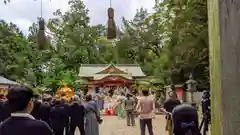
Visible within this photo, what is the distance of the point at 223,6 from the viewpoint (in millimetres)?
2330

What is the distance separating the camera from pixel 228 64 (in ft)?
7.52

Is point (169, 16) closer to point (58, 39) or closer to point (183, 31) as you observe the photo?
point (183, 31)

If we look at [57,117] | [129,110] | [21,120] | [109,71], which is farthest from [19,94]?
[109,71]

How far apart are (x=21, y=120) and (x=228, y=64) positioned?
1.92 m

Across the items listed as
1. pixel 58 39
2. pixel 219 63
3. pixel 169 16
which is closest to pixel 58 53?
pixel 58 39

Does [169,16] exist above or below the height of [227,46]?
above

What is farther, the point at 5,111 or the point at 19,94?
the point at 5,111

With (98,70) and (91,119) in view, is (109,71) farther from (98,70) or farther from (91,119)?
(91,119)

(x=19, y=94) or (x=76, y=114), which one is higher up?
(x=19, y=94)

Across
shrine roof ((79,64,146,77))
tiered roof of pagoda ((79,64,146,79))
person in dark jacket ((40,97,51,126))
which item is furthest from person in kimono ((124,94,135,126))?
shrine roof ((79,64,146,77))

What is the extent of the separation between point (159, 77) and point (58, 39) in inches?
770

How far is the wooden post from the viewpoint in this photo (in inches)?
89.4

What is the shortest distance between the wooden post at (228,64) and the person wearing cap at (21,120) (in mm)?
1691

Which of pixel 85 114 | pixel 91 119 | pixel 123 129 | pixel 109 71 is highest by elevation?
pixel 109 71
